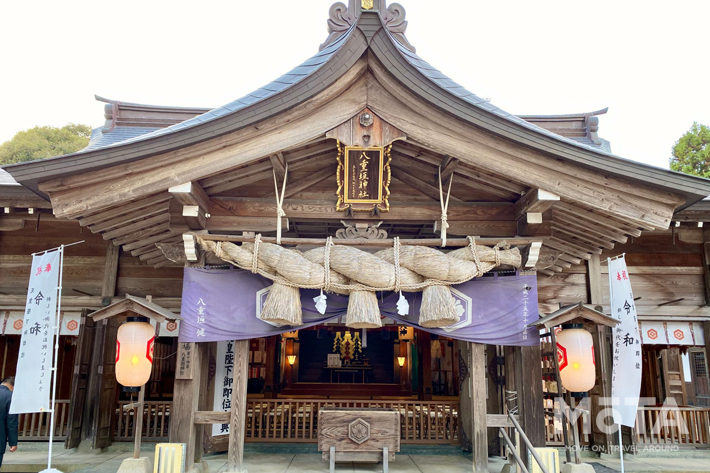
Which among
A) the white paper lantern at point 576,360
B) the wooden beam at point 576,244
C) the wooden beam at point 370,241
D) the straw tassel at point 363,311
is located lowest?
the white paper lantern at point 576,360

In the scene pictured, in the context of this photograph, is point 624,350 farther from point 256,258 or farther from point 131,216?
point 131,216

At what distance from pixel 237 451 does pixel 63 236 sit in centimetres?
540

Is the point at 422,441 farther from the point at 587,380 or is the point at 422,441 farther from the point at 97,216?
the point at 97,216

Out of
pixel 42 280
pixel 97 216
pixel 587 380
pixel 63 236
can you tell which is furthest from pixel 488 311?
pixel 63 236

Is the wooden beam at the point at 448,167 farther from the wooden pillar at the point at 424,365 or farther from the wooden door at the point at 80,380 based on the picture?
the wooden pillar at the point at 424,365

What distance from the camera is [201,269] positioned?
6672 millimetres

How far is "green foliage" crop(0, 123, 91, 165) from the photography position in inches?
1149

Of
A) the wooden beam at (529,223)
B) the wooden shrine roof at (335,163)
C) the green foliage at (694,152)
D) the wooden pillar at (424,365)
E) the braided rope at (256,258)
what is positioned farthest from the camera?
the green foliage at (694,152)

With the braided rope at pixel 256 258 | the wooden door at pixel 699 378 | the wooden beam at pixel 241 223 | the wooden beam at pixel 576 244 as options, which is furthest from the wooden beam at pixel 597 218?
the wooden door at pixel 699 378

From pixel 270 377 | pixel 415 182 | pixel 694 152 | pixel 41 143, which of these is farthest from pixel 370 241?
pixel 41 143

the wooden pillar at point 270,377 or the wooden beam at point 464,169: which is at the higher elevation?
the wooden beam at point 464,169

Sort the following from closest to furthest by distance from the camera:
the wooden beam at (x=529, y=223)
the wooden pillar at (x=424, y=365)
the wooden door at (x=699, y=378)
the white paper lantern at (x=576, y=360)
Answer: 1. the white paper lantern at (x=576, y=360)
2. the wooden beam at (x=529, y=223)
3. the wooden pillar at (x=424, y=365)
4. the wooden door at (x=699, y=378)

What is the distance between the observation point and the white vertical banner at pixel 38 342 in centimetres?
634

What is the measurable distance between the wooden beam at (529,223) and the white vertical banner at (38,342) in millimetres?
6529
